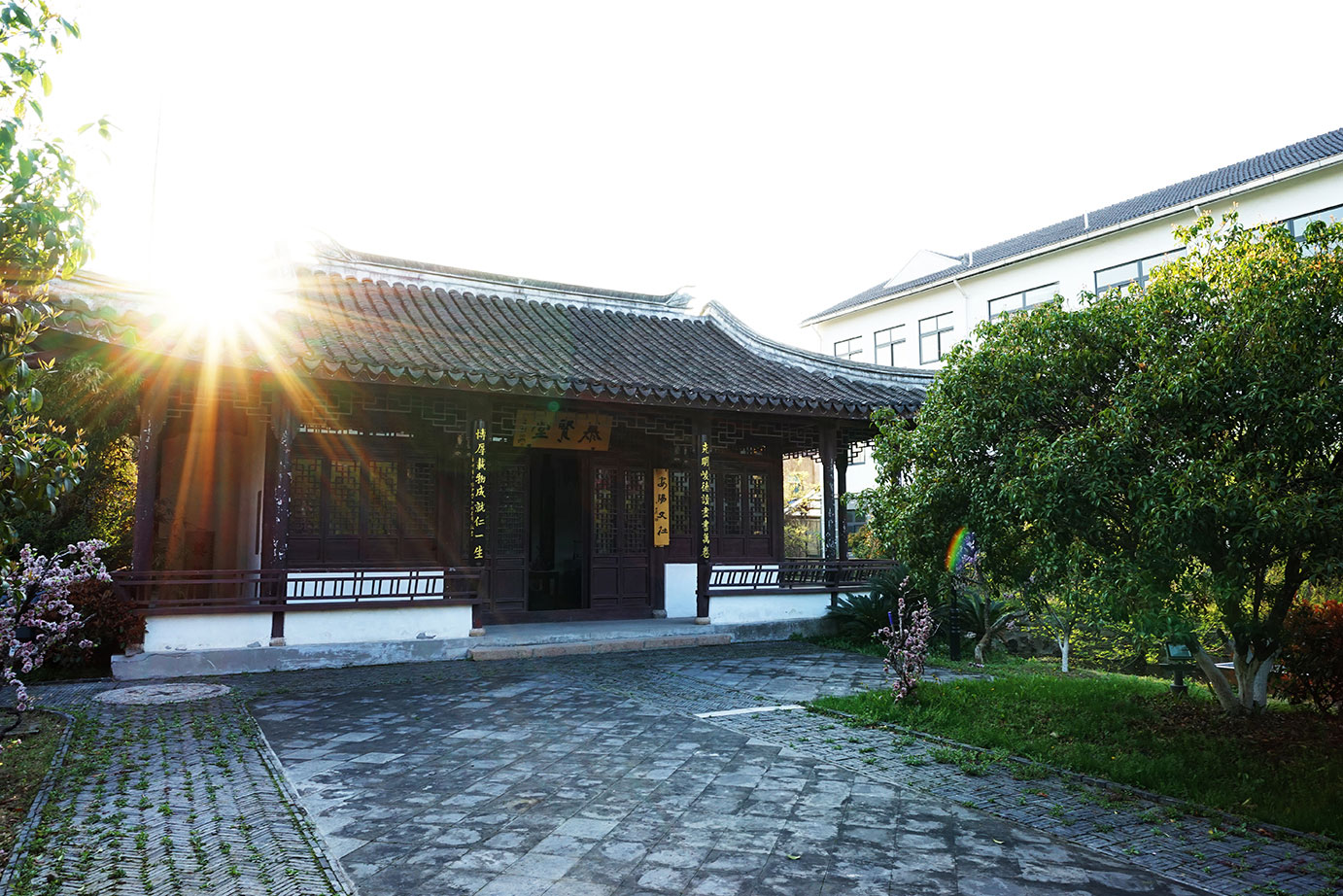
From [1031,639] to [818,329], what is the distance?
21.4 meters

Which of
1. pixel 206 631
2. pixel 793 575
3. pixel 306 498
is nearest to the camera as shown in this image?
pixel 206 631

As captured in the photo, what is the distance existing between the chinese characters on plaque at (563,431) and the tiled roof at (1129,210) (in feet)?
51.5

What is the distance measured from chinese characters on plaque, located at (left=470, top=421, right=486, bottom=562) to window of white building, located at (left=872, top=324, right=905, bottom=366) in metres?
20.1

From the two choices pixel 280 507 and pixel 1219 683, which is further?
pixel 280 507

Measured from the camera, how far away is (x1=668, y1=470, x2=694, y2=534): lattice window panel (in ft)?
40.7

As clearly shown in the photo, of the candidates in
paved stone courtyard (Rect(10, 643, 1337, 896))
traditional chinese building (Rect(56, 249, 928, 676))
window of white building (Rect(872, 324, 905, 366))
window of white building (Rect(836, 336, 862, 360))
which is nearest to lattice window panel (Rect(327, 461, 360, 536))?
traditional chinese building (Rect(56, 249, 928, 676))

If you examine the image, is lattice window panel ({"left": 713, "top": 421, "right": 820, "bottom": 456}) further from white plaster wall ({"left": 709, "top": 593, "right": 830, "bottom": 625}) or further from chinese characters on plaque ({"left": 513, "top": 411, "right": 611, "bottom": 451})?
white plaster wall ({"left": 709, "top": 593, "right": 830, "bottom": 625})

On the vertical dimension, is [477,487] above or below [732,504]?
above

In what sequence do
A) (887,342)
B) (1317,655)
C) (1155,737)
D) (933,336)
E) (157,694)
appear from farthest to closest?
(887,342) < (933,336) < (157,694) < (1317,655) < (1155,737)

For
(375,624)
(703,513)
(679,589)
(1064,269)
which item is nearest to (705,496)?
(703,513)

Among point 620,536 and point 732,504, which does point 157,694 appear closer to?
point 620,536

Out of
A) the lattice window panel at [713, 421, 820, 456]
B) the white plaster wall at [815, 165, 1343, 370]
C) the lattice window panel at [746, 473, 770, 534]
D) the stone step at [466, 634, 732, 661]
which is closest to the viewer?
the stone step at [466, 634, 732, 661]

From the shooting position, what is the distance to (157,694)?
7043 mm

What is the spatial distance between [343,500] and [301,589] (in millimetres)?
1256
